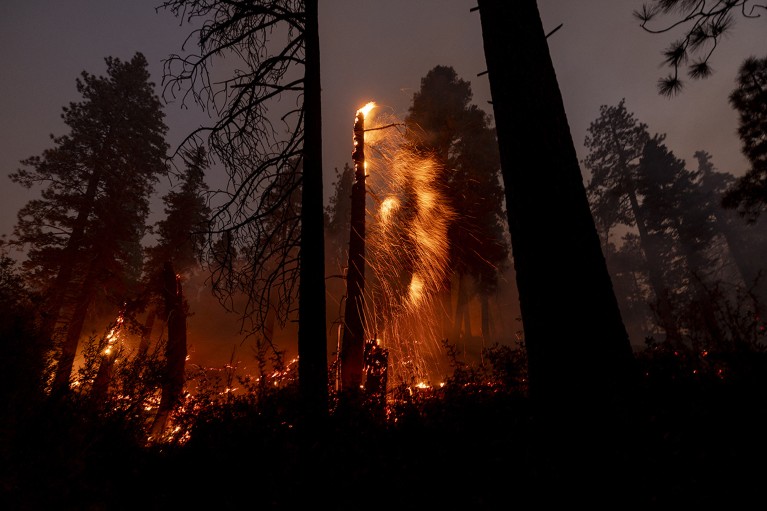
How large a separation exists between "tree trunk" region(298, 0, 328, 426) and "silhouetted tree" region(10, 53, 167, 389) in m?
18.3

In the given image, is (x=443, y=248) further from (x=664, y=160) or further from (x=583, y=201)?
(x=664, y=160)

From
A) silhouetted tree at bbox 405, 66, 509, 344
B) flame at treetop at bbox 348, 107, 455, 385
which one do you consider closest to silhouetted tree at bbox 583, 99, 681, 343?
silhouetted tree at bbox 405, 66, 509, 344

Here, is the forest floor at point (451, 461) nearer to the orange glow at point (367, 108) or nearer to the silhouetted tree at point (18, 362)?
the silhouetted tree at point (18, 362)

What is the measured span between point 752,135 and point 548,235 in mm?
13926

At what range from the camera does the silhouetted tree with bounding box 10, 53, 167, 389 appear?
18203mm

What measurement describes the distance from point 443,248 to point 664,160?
34094 millimetres

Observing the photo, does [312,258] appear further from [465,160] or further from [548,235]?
[465,160]

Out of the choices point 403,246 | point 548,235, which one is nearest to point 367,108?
point 403,246

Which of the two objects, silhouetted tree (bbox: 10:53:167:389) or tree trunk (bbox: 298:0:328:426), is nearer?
tree trunk (bbox: 298:0:328:426)

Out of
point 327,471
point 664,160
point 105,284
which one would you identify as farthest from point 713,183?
point 105,284

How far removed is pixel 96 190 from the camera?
20.0 m

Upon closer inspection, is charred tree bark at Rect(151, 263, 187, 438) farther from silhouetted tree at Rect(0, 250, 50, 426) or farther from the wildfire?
silhouetted tree at Rect(0, 250, 50, 426)

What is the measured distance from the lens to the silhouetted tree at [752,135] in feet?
34.0

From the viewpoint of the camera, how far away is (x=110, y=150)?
21188 millimetres
